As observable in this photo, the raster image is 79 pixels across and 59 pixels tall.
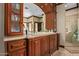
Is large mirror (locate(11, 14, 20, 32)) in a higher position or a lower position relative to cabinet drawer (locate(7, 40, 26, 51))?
higher

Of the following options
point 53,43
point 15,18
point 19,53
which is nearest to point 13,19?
point 15,18

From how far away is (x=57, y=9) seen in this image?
172 cm

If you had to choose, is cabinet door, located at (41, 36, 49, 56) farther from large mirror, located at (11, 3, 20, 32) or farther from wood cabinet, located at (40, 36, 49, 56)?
large mirror, located at (11, 3, 20, 32)

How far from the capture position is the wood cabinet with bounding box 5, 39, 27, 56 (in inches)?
62.4

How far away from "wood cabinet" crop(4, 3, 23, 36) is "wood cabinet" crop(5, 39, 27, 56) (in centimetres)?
11

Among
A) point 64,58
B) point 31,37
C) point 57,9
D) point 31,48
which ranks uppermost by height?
point 57,9

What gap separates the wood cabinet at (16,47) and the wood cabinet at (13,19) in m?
0.11

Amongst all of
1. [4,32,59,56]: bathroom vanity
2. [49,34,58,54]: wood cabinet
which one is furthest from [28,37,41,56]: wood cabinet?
[49,34,58,54]: wood cabinet

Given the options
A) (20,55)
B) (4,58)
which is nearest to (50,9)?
(20,55)

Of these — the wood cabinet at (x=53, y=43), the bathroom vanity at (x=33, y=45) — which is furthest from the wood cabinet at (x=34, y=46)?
the wood cabinet at (x=53, y=43)

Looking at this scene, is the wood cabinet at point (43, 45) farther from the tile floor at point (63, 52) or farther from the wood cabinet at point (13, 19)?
the wood cabinet at point (13, 19)

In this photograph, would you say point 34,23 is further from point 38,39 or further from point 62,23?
point 62,23

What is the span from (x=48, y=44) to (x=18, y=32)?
1.23ft

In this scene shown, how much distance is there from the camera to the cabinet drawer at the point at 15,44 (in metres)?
1.59
